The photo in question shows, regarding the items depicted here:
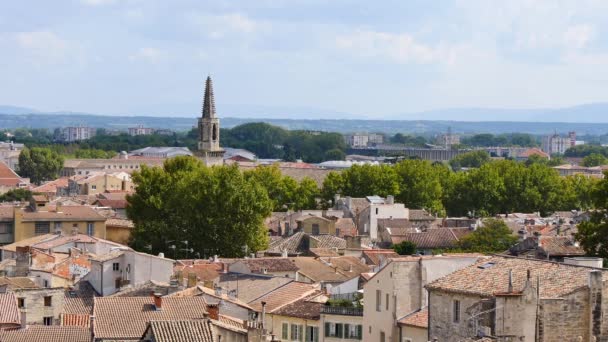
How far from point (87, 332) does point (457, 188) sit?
103m

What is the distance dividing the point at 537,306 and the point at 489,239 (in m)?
50.0

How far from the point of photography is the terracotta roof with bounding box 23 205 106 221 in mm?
87312

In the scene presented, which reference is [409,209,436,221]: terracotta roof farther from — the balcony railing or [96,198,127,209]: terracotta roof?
the balcony railing

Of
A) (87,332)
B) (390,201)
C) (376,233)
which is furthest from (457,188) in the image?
(87,332)

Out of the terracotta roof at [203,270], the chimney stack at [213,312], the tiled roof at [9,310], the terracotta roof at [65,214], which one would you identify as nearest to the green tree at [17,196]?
the terracotta roof at [65,214]

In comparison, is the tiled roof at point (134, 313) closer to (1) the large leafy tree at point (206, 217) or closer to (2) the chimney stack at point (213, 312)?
(2) the chimney stack at point (213, 312)

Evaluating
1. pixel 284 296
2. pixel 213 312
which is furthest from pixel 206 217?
pixel 213 312

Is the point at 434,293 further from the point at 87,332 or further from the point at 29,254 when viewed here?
the point at 29,254

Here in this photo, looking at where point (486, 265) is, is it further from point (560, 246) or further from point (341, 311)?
point (560, 246)

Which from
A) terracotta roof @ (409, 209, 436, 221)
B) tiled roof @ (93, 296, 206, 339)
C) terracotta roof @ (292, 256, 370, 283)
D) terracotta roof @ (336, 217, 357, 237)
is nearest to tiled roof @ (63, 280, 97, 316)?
tiled roof @ (93, 296, 206, 339)

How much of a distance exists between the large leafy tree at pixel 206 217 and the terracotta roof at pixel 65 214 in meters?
2.78

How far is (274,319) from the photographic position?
44.3 m

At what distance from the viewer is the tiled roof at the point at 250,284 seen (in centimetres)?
4875

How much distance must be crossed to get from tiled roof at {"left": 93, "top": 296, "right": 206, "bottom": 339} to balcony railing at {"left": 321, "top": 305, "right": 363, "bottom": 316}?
4703mm
